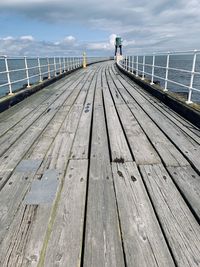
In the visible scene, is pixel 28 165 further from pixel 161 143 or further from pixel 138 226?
pixel 161 143

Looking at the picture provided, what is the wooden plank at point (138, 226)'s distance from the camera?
1.67 m

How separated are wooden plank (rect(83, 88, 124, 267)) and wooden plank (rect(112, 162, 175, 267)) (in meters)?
0.06

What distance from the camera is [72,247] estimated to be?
1.77m

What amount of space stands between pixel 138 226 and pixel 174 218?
322 mm

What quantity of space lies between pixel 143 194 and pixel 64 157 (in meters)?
1.26

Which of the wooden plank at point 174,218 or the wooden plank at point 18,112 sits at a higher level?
the wooden plank at point 174,218

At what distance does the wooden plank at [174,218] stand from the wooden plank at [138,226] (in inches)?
2.4

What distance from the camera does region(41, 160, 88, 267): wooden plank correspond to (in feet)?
5.53

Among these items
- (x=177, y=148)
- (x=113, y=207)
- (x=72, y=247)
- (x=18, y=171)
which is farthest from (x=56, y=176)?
(x=177, y=148)

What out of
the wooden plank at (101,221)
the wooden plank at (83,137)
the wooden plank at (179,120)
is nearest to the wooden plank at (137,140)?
the wooden plank at (101,221)

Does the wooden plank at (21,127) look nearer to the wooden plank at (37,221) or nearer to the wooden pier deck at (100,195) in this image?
the wooden pier deck at (100,195)

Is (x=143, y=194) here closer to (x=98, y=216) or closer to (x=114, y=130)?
(x=98, y=216)

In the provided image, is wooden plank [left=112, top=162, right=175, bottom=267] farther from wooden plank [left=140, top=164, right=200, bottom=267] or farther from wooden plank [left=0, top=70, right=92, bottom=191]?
wooden plank [left=0, top=70, right=92, bottom=191]

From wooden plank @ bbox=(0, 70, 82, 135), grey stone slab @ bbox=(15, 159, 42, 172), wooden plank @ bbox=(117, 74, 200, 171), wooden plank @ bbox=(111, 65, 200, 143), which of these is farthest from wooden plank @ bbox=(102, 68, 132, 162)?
wooden plank @ bbox=(0, 70, 82, 135)
